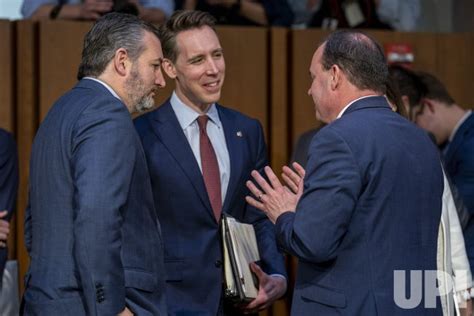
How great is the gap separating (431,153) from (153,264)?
95 cm

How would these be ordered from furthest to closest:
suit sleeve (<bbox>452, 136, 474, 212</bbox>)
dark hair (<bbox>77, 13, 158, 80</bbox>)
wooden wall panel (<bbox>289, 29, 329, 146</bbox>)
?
wooden wall panel (<bbox>289, 29, 329, 146</bbox>), suit sleeve (<bbox>452, 136, 474, 212</bbox>), dark hair (<bbox>77, 13, 158, 80</bbox>)

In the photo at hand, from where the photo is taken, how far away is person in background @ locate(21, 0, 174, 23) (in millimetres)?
5766

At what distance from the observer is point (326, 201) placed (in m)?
3.18

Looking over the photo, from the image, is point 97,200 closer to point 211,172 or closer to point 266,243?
point 211,172

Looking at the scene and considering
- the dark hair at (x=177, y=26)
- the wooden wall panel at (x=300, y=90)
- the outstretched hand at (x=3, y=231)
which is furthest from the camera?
the wooden wall panel at (x=300, y=90)

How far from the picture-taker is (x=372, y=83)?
3404 millimetres

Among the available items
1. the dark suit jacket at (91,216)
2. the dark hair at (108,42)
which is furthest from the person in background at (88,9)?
the dark suit jacket at (91,216)

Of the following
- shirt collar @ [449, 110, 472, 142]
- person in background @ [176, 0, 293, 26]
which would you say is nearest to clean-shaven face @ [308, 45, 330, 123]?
shirt collar @ [449, 110, 472, 142]

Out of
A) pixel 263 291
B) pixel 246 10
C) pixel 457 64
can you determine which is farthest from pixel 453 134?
pixel 263 291

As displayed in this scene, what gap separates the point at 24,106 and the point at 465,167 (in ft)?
7.37

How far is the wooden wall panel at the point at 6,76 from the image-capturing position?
550 cm

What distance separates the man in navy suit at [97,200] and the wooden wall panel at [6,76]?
2.05 meters

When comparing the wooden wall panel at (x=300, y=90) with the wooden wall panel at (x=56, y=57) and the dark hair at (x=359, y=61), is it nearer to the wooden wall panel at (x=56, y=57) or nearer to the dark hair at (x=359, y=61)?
the wooden wall panel at (x=56, y=57)

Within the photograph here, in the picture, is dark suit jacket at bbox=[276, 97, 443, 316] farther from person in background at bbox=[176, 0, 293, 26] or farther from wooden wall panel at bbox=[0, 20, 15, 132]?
person in background at bbox=[176, 0, 293, 26]
